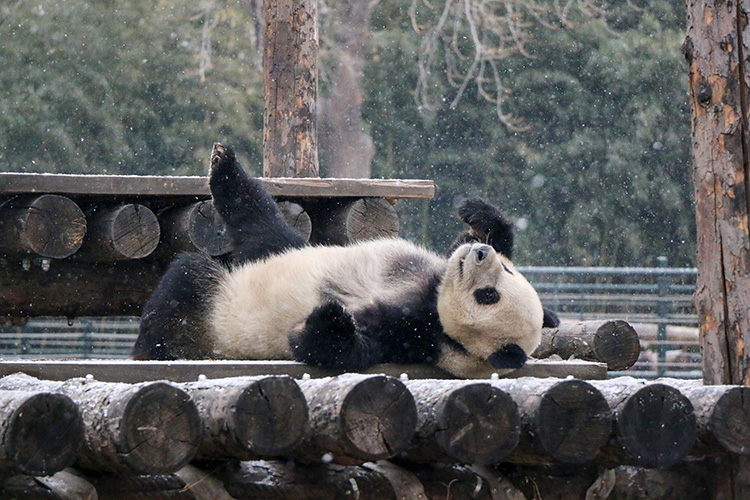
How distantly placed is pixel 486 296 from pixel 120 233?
74.8 inches

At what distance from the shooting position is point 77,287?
4.64 metres

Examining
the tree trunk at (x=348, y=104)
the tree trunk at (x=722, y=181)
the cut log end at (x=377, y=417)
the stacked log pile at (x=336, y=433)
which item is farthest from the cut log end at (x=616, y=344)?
the tree trunk at (x=348, y=104)

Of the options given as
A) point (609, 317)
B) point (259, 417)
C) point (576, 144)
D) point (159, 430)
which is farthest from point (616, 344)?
point (576, 144)

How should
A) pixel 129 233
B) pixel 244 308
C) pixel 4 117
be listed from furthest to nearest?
pixel 4 117
pixel 129 233
pixel 244 308

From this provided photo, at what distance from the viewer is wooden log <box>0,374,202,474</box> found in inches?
81.4

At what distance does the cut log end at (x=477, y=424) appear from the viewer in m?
2.31

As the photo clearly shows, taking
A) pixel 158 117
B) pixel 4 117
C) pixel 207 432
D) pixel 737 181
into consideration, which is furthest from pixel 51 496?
pixel 158 117

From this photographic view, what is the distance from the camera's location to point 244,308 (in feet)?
12.1

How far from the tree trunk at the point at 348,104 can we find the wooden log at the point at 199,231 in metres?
11.0

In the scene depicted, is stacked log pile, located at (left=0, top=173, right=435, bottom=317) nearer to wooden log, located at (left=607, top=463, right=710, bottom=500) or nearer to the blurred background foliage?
wooden log, located at (left=607, top=463, right=710, bottom=500)

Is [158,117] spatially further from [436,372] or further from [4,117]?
[436,372]

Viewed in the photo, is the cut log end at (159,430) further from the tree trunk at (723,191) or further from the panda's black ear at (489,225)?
the panda's black ear at (489,225)

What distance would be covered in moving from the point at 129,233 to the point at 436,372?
1775 mm

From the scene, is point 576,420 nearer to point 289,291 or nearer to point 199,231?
point 289,291
